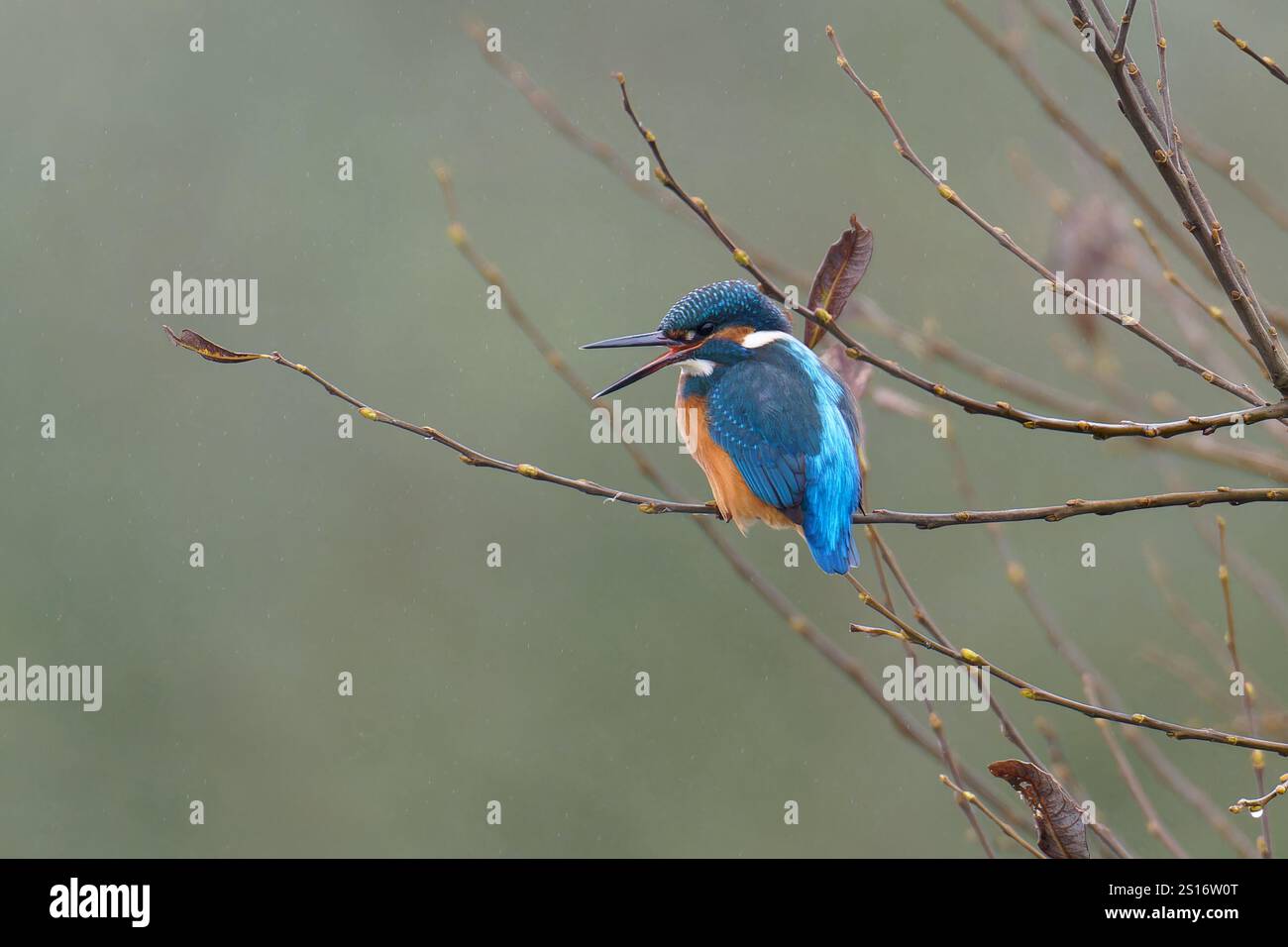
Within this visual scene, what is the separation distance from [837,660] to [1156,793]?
7.01 m

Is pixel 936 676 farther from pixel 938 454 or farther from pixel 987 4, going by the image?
pixel 987 4

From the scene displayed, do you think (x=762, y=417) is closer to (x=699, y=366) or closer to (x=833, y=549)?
(x=699, y=366)

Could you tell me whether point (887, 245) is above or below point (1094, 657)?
above

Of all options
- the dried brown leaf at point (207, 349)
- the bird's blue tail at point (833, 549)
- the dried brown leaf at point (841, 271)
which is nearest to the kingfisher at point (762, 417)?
the bird's blue tail at point (833, 549)

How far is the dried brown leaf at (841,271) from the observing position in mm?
A: 2256

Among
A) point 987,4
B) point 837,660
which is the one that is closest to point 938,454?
point 987,4

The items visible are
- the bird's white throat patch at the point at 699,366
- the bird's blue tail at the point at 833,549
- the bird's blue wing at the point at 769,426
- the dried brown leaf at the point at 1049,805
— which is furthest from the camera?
the bird's white throat patch at the point at 699,366

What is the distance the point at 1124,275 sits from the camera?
2990 millimetres

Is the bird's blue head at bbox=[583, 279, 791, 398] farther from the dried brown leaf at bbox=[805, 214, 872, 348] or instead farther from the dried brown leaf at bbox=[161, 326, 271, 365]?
the dried brown leaf at bbox=[161, 326, 271, 365]

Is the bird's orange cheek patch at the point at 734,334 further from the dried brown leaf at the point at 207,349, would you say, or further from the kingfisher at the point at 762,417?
the dried brown leaf at the point at 207,349

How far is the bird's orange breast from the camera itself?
9.62ft

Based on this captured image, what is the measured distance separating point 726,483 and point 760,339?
322mm

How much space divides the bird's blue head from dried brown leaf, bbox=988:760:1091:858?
127 cm

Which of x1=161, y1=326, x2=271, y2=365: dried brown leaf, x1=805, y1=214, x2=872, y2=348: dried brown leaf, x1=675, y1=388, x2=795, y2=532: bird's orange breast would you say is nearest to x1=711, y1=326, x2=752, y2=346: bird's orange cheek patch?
x1=675, y1=388, x2=795, y2=532: bird's orange breast
